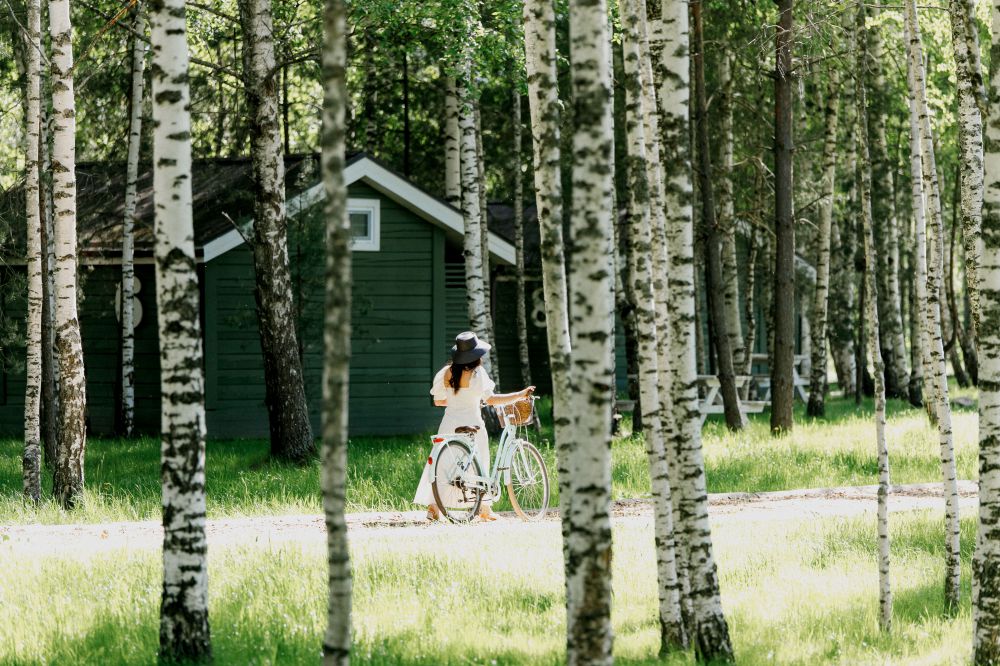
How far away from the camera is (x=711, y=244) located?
1789 cm

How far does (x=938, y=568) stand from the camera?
8.88 m

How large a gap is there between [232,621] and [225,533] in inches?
133

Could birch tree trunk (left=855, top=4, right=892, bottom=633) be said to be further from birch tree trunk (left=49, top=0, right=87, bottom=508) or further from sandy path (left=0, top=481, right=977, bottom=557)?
birch tree trunk (left=49, top=0, right=87, bottom=508)

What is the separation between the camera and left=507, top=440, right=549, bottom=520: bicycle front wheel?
36.5 feet

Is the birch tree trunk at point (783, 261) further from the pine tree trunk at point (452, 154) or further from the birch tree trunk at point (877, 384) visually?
the birch tree trunk at point (877, 384)

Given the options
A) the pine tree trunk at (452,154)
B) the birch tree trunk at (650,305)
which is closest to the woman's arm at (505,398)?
the birch tree trunk at (650,305)

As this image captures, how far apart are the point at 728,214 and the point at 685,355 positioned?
50.9ft

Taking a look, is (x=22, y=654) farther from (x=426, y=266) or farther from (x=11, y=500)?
(x=426, y=266)

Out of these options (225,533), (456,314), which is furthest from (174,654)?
(456,314)

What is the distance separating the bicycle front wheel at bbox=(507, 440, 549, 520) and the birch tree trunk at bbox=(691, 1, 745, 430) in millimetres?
7339

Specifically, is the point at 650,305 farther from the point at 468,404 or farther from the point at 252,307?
the point at 252,307

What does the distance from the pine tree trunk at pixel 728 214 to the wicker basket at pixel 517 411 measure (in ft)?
29.1

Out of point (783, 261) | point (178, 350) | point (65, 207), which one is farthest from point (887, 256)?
point (178, 350)

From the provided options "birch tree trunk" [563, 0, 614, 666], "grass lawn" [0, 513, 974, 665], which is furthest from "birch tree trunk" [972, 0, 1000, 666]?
"birch tree trunk" [563, 0, 614, 666]
